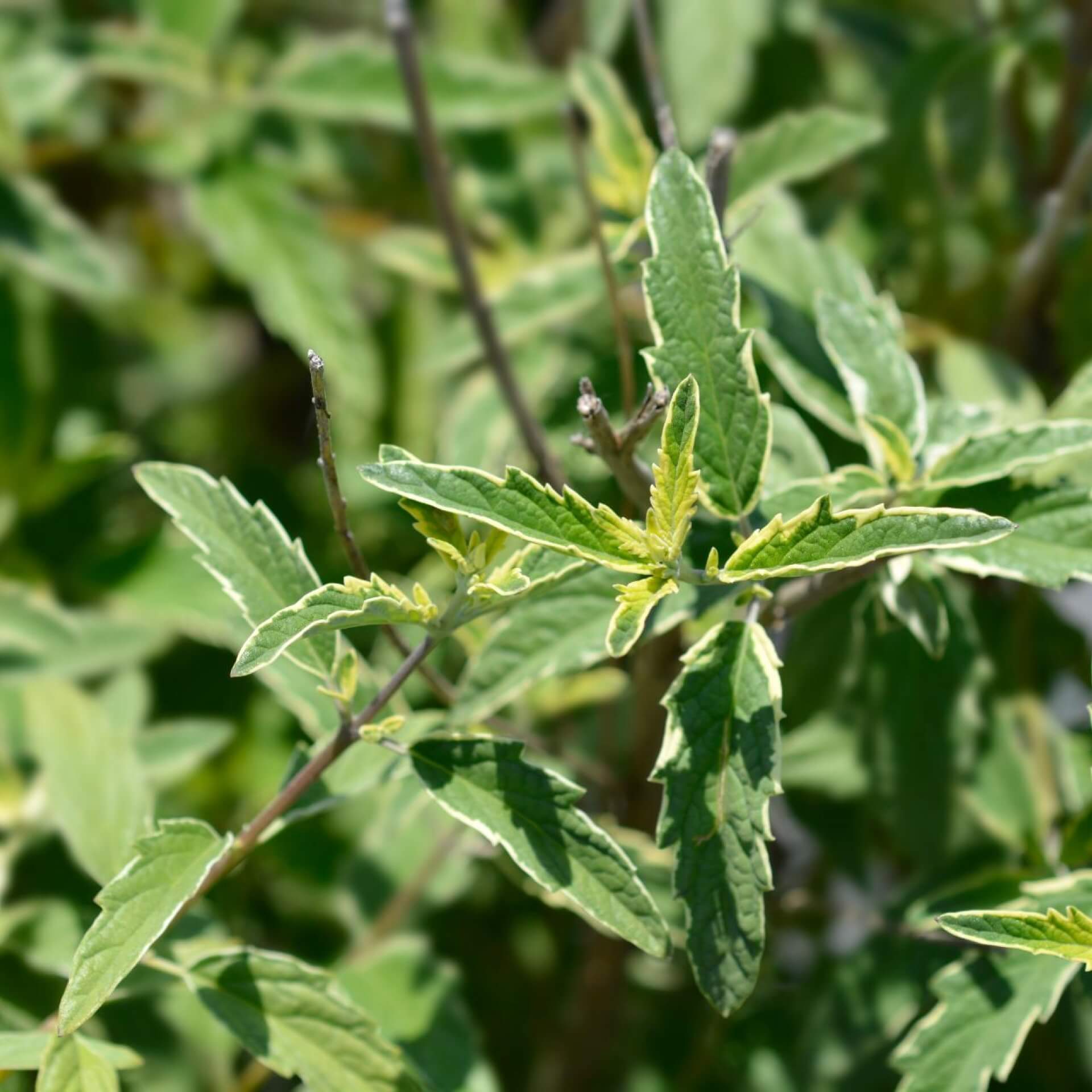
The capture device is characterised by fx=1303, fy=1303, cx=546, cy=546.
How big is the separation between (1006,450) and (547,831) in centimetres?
41

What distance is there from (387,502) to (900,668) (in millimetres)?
728

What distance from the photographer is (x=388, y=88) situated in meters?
1.59

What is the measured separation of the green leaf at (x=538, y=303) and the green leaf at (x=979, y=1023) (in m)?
0.75

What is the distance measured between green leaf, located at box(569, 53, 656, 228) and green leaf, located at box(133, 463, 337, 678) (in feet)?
1.55

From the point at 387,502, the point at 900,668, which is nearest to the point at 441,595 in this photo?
the point at 387,502

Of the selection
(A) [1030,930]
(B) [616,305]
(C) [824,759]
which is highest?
(B) [616,305]

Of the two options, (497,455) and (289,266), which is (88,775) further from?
(289,266)

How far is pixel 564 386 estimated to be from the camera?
1.27 m

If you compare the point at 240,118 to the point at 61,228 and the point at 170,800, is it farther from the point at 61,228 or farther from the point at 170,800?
the point at 170,800

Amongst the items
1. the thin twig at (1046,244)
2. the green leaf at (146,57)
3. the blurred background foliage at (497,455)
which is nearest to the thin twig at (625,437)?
the blurred background foliage at (497,455)

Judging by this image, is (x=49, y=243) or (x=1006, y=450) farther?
(x=49, y=243)

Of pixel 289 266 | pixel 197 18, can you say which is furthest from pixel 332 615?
pixel 197 18

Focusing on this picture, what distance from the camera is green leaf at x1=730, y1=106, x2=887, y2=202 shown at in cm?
121

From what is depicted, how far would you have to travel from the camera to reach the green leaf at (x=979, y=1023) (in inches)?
35.6
